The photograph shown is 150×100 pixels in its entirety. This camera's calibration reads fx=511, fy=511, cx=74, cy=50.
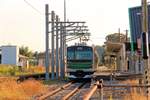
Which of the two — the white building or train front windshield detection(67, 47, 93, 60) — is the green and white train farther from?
the white building

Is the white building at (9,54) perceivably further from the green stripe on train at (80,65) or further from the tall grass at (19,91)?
the tall grass at (19,91)

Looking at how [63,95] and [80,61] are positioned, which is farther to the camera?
[80,61]

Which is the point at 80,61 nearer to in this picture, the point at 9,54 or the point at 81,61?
the point at 81,61

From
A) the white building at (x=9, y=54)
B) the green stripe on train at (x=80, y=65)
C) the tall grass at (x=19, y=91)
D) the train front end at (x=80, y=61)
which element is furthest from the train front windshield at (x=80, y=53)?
the white building at (x=9, y=54)

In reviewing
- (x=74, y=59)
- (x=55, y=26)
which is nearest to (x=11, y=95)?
(x=74, y=59)

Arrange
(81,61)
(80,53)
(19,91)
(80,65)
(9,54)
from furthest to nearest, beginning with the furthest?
1. (9,54)
2. (80,53)
3. (81,61)
4. (80,65)
5. (19,91)

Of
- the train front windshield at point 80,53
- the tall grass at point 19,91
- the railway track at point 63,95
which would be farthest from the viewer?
the train front windshield at point 80,53

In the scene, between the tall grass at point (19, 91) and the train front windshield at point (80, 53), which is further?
the train front windshield at point (80, 53)

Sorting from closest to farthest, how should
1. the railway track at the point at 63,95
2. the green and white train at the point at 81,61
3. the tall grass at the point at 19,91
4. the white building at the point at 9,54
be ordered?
the tall grass at the point at 19,91 < the railway track at the point at 63,95 < the green and white train at the point at 81,61 < the white building at the point at 9,54

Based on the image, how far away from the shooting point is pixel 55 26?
4725 centimetres

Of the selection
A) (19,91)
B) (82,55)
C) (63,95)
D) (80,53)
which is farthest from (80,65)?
(19,91)

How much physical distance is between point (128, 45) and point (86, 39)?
5.55 m

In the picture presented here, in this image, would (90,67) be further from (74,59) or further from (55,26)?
(55,26)

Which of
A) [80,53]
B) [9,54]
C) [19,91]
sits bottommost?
[19,91]
